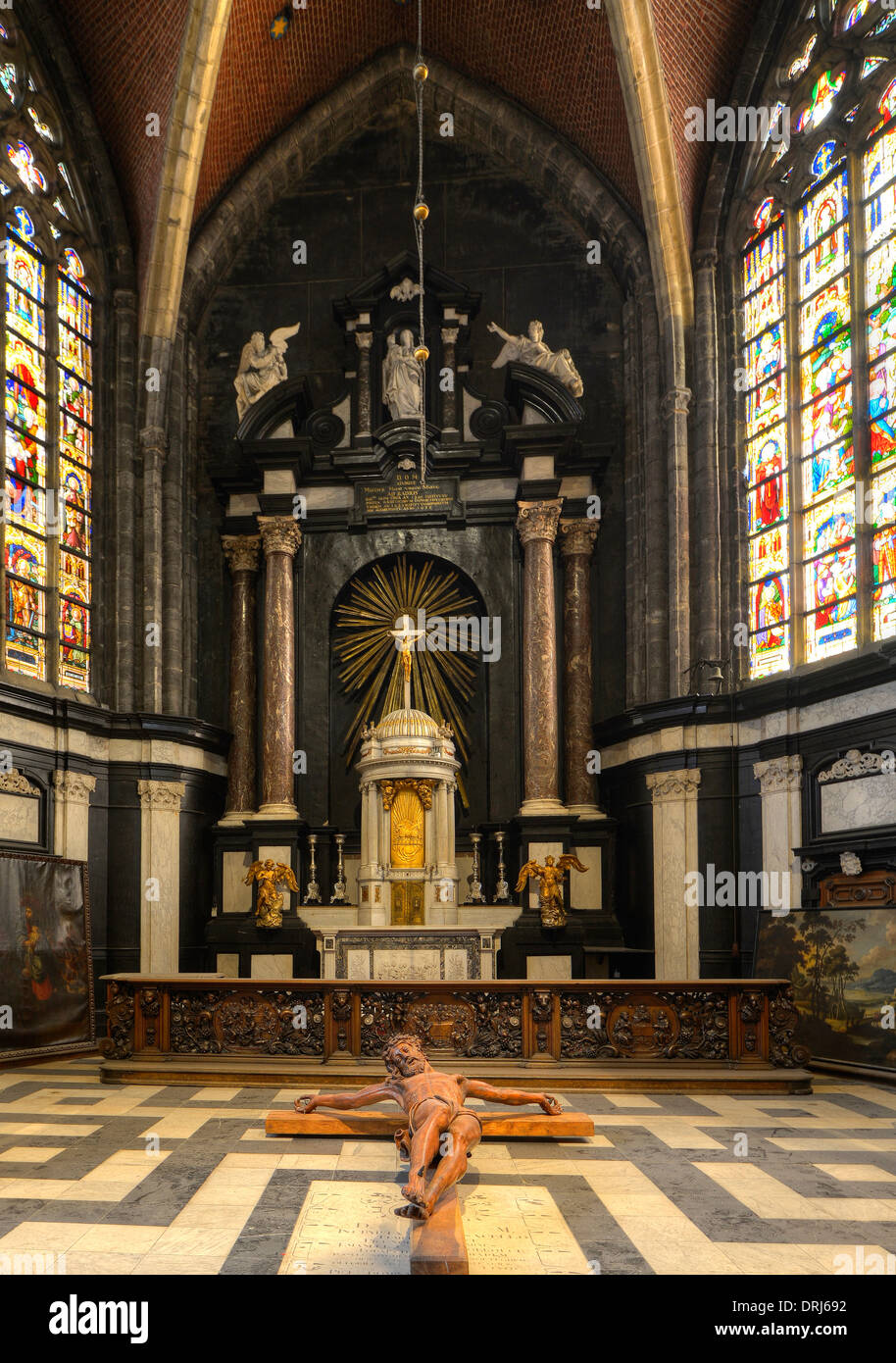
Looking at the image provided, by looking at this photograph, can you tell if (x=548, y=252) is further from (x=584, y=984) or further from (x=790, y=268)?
(x=584, y=984)

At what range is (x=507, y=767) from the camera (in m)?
16.4

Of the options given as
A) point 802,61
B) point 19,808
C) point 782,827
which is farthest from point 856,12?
point 19,808

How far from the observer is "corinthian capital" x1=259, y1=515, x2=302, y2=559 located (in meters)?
16.5

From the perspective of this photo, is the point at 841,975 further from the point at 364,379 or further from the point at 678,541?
the point at 364,379

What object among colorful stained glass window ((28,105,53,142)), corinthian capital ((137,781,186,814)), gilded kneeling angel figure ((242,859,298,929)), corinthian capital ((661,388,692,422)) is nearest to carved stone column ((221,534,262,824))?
corinthian capital ((137,781,186,814))

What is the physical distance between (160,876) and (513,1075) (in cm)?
673

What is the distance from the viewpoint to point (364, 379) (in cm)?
1716

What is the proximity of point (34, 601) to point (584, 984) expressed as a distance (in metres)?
8.35

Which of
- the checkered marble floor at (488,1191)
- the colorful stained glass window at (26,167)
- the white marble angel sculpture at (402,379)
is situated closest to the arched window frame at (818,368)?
the white marble angel sculpture at (402,379)

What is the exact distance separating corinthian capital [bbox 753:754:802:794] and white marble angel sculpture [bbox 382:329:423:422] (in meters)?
7.33

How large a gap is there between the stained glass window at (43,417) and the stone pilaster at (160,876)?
1.75 meters

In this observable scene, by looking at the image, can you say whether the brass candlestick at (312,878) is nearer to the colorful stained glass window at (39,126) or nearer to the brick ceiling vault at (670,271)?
the brick ceiling vault at (670,271)

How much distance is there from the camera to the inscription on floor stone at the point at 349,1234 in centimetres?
481
